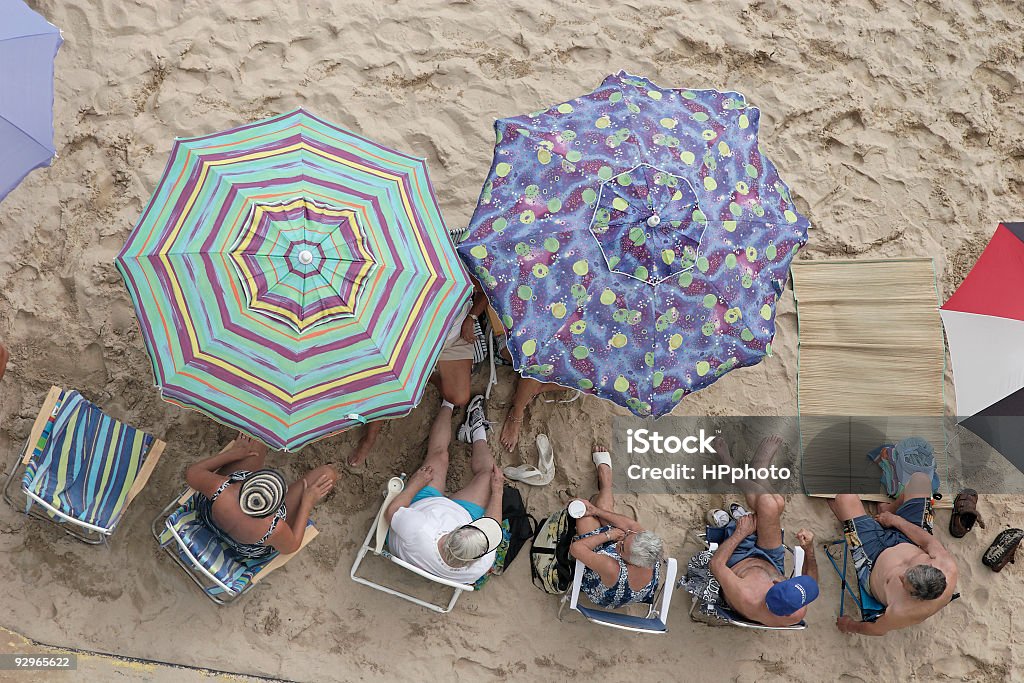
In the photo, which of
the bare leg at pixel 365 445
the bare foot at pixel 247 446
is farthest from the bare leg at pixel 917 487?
the bare foot at pixel 247 446

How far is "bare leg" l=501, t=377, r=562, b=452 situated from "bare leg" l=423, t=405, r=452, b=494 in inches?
12.6

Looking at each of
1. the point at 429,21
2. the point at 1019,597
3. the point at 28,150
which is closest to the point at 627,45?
the point at 429,21

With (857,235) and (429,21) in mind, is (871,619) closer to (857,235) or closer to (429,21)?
(857,235)

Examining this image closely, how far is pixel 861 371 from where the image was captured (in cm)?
486

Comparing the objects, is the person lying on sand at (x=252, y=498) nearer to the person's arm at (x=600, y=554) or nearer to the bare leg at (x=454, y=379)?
the bare leg at (x=454, y=379)

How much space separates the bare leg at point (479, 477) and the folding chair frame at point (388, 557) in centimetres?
34

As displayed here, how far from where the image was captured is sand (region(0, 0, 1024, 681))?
14.0 ft

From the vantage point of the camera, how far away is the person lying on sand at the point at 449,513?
3822mm

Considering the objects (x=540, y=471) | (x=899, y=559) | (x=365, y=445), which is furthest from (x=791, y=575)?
(x=365, y=445)

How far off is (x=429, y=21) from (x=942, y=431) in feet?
12.8

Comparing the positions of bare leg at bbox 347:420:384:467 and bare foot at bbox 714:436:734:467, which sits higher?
bare leg at bbox 347:420:384:467

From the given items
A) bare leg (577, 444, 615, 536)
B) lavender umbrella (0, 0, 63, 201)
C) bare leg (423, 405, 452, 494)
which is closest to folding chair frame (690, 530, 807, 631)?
bare leg (577, 444, 615, 536)

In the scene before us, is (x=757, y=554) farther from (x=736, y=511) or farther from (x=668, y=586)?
(x=668, y=586)

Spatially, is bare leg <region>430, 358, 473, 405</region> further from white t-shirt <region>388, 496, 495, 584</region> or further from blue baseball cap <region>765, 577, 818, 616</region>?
blue baseball cap <region>765, 577, 818, 616</region>
